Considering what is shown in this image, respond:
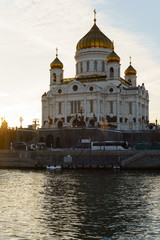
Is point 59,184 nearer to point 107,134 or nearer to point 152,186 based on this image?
point 152,186

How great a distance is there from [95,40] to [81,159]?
44.2 meters

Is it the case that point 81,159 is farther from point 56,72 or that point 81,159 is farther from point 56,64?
point 56,64

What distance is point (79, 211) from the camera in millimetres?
26453

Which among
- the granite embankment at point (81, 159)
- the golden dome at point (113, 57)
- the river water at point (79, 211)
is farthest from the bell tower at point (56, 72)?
the river water at point (79, 211)

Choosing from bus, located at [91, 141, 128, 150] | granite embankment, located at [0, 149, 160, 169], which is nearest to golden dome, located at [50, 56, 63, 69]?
bus, located at [91, 141, 128, 150]

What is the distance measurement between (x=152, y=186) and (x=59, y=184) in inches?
391

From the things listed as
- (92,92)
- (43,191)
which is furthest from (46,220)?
(92,92)

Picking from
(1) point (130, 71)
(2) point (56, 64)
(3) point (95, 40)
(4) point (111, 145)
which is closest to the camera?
(4) point (111, 145)

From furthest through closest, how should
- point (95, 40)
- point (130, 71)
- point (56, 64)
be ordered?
point (130, 71) < point (56, 64) < point (95, 40)

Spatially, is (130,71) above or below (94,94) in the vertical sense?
above

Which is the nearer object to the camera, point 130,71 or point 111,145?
point 111,145

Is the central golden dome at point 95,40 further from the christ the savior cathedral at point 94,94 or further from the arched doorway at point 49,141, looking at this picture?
the arched doorway at point 49,141

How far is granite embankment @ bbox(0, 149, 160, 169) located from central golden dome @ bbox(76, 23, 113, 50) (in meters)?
42.4

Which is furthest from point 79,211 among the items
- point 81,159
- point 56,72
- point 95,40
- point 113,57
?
point 56,72
